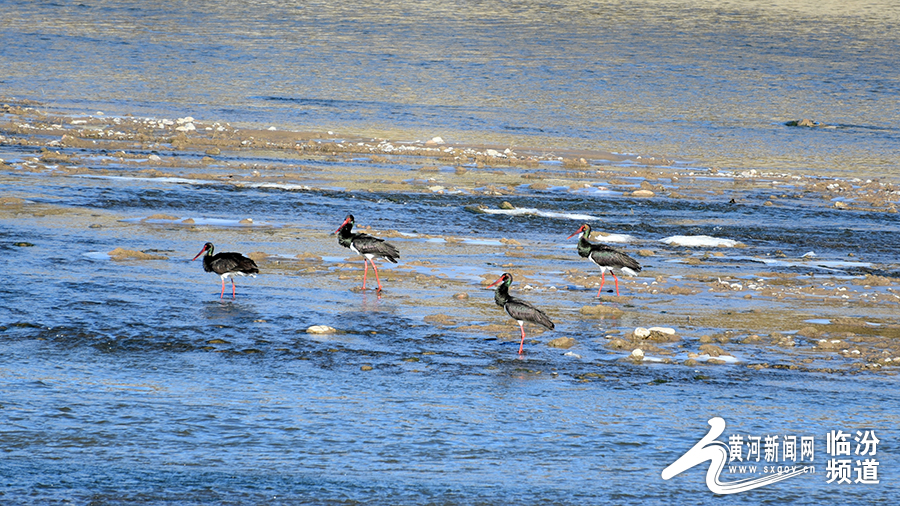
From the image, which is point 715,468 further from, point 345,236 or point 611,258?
point 345,236

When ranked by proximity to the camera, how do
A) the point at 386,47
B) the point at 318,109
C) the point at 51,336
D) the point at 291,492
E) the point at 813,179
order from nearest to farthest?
the point at 291,492 < the point at 51,336 < the point at 813,179 < the point at 318,109 < the point at 386,47

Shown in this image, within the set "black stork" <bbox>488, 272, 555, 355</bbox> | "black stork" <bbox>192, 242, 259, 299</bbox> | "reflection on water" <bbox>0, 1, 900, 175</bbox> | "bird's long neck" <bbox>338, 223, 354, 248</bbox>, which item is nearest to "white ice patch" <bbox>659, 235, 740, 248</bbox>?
"bird's long neck" <bbox>338, 223, 354, 248</bbox>

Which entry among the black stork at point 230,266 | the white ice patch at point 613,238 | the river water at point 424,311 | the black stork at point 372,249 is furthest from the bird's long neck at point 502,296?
the white ice patch at point 613,238

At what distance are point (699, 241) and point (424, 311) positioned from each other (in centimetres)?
657

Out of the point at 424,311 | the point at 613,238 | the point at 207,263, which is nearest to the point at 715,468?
the point at 424,311

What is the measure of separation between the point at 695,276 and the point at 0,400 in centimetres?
930

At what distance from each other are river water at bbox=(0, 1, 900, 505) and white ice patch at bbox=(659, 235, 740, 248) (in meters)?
0.07

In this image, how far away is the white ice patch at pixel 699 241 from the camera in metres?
16.9

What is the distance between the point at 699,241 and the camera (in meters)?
17.1

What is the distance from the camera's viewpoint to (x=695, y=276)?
14.6m

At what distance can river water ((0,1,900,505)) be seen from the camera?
304 inches

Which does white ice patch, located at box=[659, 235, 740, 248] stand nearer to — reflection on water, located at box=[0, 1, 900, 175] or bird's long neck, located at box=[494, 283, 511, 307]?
bird's long neck, located at box=[494, 283, 511, 307]

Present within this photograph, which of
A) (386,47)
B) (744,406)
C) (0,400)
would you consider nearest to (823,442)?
(744,406)

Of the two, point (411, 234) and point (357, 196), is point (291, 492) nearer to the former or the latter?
point (411, 234)
